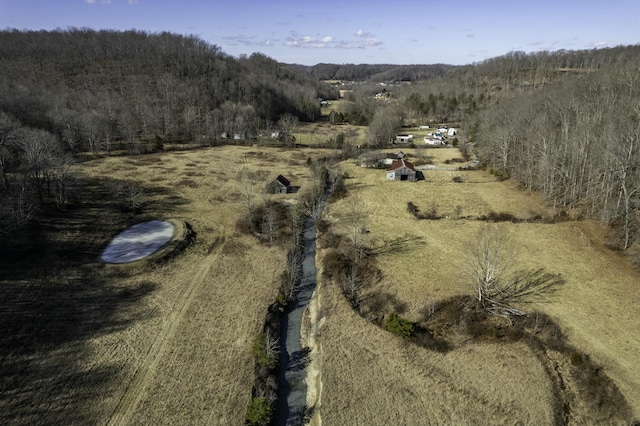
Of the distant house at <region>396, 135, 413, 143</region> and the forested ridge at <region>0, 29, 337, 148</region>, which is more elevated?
the forested ridge at <region>0, 29, 337, 148</region>

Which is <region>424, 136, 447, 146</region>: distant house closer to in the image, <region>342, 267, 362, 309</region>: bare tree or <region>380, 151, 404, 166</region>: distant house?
<region>380, 151, 404, 166</region>: distant house

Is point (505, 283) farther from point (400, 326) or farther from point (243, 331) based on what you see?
point (243, 331)

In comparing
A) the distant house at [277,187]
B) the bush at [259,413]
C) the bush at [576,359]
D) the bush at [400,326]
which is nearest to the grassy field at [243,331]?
the bush at [576,359]

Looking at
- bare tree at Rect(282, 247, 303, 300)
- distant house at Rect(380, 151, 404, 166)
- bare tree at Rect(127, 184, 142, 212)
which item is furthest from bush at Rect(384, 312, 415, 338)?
distant house at Rect(380, 151, 404, 166)

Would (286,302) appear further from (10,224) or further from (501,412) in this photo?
(10,224)

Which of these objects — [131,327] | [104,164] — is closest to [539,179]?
[131,327]

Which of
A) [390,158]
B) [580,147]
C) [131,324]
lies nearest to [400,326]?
[131,324]
